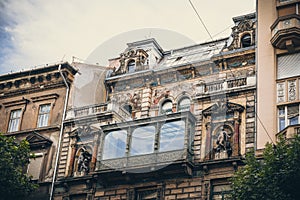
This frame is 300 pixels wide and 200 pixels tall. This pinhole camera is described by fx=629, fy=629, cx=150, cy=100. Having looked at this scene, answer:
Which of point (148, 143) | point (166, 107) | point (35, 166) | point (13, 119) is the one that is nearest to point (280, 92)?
point (148, 143)

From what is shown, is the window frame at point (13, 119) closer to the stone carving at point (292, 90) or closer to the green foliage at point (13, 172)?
the green foliage at point (13, 172)

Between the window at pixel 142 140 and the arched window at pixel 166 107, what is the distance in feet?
8.49

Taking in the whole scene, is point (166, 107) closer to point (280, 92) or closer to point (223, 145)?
point (223, 145)

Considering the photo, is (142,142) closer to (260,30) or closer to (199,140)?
(199,140)

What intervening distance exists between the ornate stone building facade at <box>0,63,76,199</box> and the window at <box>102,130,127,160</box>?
407 centimetres

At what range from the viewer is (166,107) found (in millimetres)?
35875

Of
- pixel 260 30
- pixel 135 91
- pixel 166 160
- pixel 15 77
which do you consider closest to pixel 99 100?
pixel 135 91

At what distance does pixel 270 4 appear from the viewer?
108 ft

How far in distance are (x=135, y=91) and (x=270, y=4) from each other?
31.1 feet

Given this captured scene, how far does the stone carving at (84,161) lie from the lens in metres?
35.2

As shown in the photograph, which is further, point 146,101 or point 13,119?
point 13,119

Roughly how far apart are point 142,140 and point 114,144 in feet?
6.03

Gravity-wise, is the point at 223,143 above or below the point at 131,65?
below

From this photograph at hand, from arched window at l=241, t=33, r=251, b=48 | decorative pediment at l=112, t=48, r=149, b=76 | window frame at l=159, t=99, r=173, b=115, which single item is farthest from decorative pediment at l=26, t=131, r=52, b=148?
arched window at l=241, t=33, r=251, b=48
